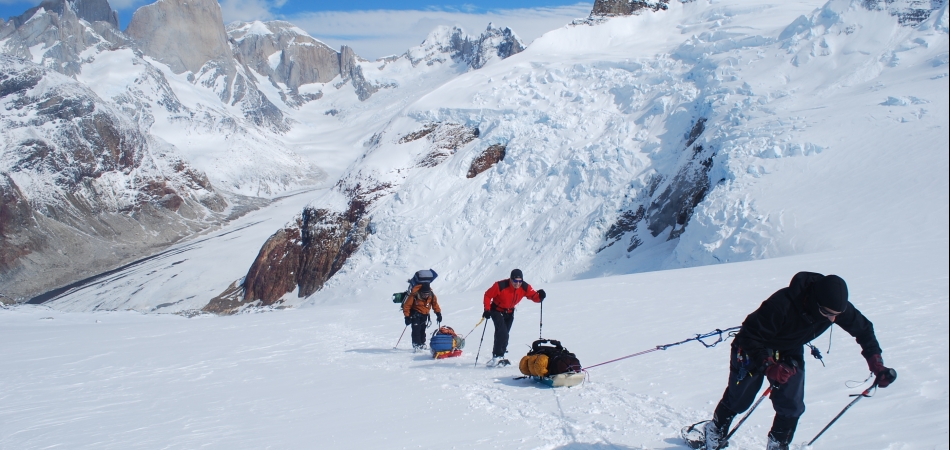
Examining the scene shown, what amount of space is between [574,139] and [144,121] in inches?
6234

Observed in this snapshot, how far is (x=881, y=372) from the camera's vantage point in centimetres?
422

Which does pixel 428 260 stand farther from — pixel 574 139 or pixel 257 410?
pixel 257 410

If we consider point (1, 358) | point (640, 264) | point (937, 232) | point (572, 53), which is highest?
point (572, 53)

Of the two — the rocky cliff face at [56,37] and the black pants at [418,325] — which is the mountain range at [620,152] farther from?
the rocky cliff face at [56,37]

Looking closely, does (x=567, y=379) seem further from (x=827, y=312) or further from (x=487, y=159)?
(x=487, y=159)

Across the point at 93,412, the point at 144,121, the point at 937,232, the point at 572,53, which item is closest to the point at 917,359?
the point at 93,412

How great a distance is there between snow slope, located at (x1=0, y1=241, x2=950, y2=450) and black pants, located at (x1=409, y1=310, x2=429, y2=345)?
352 millimetres

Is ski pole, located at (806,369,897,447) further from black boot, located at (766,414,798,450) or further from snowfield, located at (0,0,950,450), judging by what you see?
black boot, located at (766,414,798,450)

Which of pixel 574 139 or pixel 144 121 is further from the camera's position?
pixel 144 121

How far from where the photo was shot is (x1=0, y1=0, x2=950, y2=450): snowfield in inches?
238

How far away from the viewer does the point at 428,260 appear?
114ft

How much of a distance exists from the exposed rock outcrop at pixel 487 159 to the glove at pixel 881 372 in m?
34.5

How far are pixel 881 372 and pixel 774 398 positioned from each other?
0.73 m

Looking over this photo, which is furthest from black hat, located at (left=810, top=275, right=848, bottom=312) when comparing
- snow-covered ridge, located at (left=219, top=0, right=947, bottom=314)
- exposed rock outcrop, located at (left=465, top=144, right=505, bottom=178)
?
exposed rock outcrop, located at (left=465, top=144, right=505, bottom=178)
